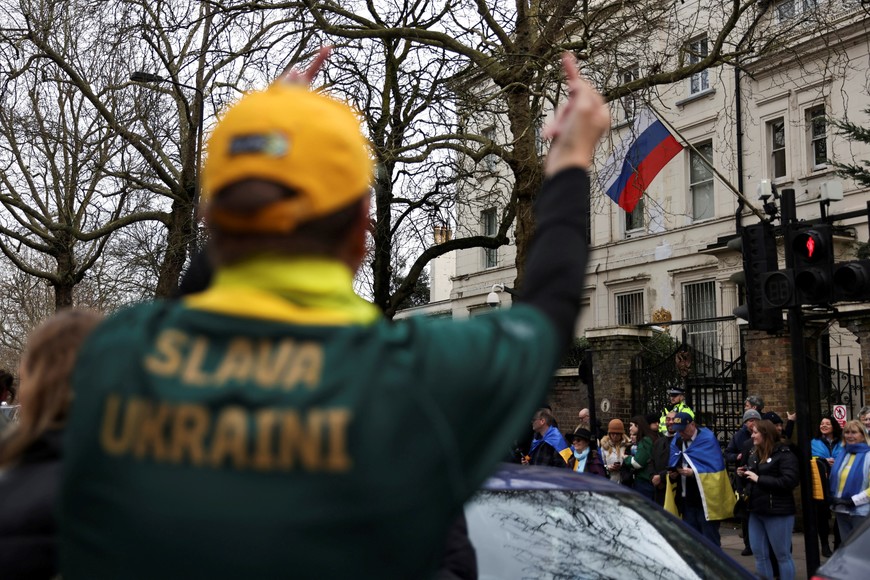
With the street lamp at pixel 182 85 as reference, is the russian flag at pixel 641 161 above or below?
below

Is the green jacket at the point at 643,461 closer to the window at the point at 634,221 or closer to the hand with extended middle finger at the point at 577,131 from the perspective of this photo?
the hand with extended middle finger at the point at 577,131

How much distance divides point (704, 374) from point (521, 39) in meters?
7.57

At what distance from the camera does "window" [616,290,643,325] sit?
3128 cm

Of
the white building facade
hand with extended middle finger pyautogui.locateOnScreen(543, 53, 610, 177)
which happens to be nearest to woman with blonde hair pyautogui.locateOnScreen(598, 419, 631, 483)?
the white building facade

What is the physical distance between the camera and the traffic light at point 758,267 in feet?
36.1

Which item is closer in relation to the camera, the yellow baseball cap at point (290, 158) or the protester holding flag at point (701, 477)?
the yellow baseball cap at point (290, 158)

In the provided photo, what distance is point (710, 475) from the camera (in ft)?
36.5

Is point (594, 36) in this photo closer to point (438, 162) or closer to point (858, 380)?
point (438, 162)

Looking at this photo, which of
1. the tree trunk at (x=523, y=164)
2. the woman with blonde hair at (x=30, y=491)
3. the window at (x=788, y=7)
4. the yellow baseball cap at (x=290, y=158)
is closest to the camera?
the yellow baseball cap at (x=290, y=158)

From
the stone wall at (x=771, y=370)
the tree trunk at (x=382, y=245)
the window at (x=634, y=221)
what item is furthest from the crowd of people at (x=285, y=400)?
the window at (x=634, y=221)

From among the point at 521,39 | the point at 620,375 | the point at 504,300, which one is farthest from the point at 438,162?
the point at 504,300

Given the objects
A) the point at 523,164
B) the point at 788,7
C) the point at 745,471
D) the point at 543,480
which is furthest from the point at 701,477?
the point at 788,7

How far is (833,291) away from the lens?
10.3 meters

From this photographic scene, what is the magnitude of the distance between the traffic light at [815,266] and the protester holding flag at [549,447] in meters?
3.70
